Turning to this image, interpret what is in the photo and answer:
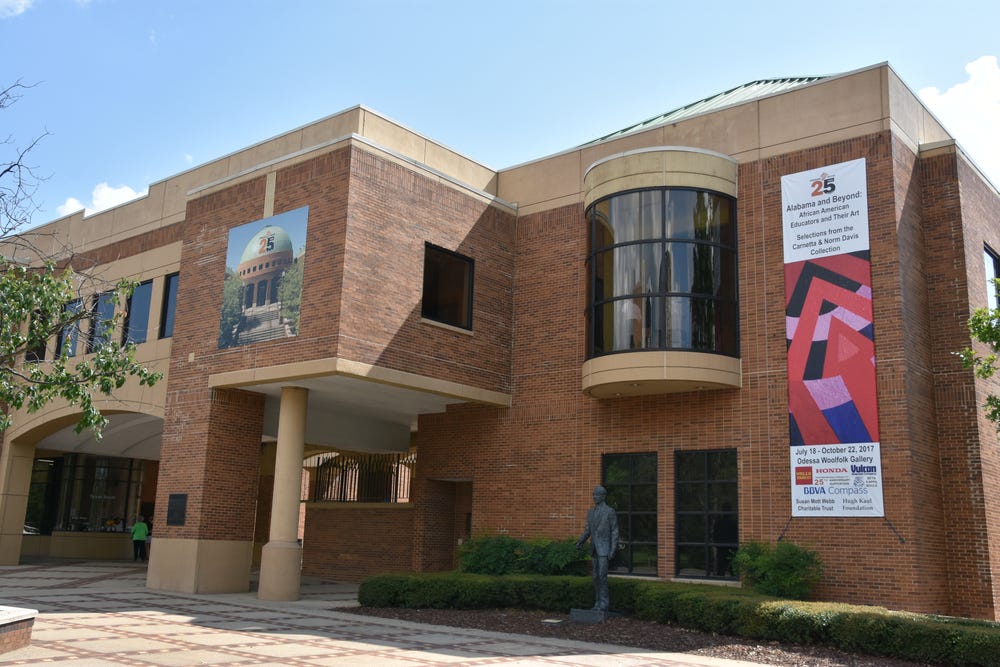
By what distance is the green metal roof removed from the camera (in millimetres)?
21953

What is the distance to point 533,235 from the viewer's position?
2277 cm

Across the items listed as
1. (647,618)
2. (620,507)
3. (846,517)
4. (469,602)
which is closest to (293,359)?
(469,602)

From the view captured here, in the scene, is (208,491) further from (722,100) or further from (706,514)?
(722,100)

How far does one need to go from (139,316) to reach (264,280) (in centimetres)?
692

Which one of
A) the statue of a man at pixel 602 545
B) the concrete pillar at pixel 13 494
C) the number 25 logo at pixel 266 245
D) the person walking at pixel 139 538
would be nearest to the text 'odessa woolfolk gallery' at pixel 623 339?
the number 25 logo at pixel 266 245

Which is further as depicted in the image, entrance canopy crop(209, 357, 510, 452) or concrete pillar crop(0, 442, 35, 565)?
concrete pillar crop(0, 442, 35, 565)

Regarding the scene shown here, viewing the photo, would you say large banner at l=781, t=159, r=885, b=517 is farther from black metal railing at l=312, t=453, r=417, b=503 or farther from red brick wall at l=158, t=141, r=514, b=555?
black metal railing at l=312, t=453, r=417, b=503

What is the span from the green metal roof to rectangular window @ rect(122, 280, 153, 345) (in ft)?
41.1

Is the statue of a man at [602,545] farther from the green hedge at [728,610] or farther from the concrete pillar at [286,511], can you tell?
the concrete pillar at [286,511]

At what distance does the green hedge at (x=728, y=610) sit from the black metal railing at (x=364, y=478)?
8.12 meters

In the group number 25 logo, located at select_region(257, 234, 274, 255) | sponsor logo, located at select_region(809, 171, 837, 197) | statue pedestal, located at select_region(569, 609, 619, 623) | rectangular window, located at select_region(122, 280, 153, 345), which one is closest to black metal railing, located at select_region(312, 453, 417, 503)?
rectangular window, located at select_region(122, 280, 153, 345)

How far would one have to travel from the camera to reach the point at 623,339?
1894 centimetres

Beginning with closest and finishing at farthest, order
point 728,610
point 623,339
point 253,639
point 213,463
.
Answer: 1. point 253,639
2. point 728,610
3. point 623,339
4. point 213,463

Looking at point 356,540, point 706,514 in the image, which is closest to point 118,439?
point 356,540
